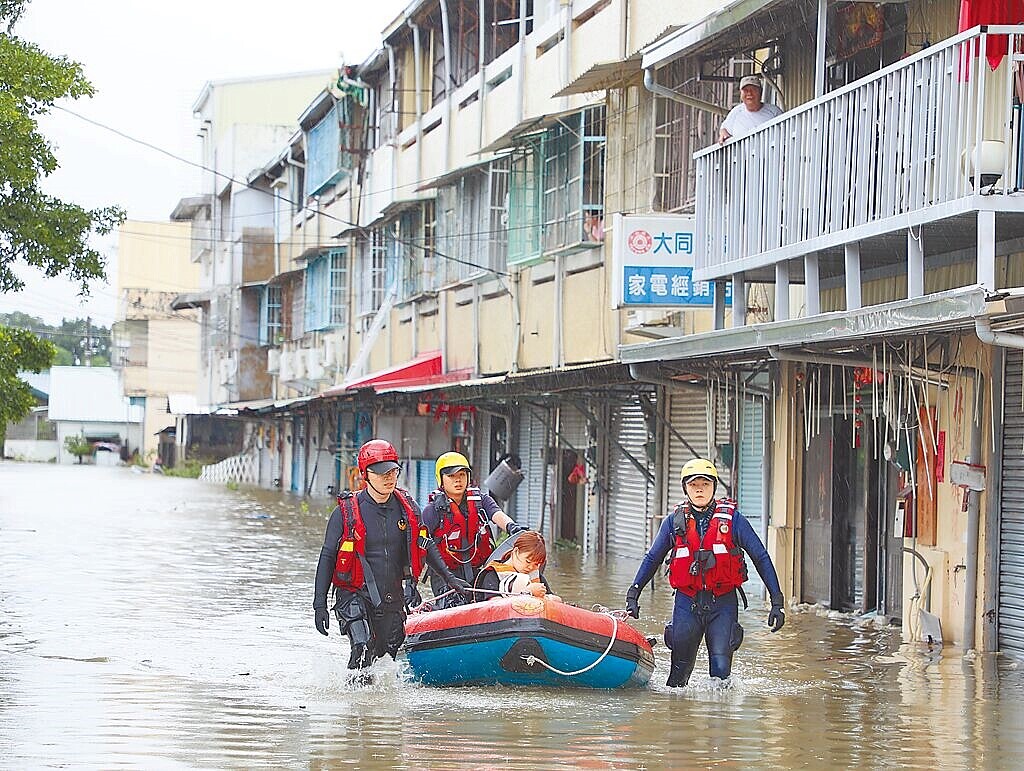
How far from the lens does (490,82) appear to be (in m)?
28.7

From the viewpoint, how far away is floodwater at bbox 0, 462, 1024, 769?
926 cm

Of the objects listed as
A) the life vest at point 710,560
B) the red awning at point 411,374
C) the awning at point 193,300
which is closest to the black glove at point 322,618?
the life vest at point 710,560

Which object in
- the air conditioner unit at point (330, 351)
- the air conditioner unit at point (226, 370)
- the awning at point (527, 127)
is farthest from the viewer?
the air conditioner unit at point (226, 370)

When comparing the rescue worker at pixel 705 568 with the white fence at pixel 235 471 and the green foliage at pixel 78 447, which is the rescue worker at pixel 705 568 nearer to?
the white fence at pixel 235 471

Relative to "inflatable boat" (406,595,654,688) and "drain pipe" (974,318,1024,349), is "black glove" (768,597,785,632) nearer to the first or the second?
"inflatable boat" (406,595,654,688)

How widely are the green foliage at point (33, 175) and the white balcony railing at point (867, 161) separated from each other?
831 centimetres

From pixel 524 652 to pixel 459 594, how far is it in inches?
50.1

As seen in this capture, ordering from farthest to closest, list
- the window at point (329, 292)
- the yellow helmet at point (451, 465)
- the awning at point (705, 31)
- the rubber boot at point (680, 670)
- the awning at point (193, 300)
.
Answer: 1. the awning at point (193, 300)
2. the window at point (329, 292)
3. the awning at point (705, 31)
4. the yellow helmet at point (451, 465)
5. the rubber boot at point (680, 670)

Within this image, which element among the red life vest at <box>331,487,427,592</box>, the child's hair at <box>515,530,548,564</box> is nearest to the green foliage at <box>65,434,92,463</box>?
the child's hair at <box>515,530,548,564</box>

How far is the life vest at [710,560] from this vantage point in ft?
36.6

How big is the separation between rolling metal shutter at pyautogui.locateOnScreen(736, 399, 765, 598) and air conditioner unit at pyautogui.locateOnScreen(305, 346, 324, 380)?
24683 mm

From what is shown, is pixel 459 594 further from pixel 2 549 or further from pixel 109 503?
pixel 109 503

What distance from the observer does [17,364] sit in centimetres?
2109

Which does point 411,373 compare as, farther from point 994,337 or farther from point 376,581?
point 994,337
